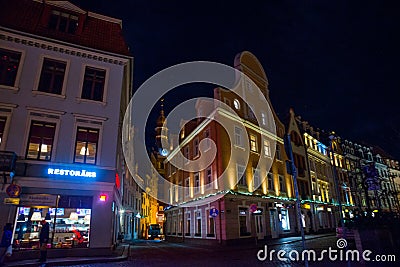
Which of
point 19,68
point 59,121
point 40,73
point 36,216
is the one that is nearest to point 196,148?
point 59,121

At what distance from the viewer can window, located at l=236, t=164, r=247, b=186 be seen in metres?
25.5

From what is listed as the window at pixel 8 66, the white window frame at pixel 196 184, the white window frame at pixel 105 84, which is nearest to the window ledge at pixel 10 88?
the window at pixel 8 66

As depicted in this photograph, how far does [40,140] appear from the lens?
605 inches

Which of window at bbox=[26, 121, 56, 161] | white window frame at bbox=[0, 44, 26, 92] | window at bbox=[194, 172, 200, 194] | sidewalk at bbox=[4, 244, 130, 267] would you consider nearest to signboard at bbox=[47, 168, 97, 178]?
window at bbox=[26, 121, 56, 161]

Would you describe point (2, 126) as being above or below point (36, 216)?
above

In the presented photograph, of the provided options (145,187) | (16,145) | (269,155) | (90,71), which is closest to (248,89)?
(269,155)

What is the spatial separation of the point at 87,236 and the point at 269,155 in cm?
2170

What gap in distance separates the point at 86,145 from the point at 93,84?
430 centimetres

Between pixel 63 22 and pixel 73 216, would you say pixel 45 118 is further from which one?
pixel 63 22

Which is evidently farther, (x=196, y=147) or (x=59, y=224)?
(x=196, y=147)

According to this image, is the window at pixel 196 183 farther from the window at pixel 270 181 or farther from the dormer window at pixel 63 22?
the dormer window at pixel 63 22

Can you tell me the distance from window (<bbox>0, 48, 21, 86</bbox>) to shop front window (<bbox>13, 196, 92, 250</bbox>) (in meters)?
7.68

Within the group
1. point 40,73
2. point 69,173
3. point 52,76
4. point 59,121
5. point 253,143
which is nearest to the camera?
point 69,173

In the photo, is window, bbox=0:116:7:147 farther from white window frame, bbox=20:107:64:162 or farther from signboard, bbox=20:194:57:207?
signboard, bbox=20:194:57:207
